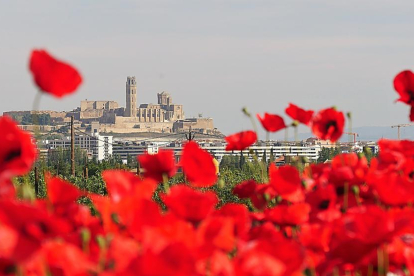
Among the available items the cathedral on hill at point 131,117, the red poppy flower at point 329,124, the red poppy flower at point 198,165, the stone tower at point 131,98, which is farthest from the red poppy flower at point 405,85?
the stone tower at point 131,98

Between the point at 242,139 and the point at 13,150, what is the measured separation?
2.95ft

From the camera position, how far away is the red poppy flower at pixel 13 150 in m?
1.14

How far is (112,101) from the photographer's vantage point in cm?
19775

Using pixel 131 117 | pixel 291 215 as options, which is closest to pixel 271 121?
pixel 291 215

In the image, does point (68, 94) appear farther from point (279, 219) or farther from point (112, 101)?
point (112, 101)

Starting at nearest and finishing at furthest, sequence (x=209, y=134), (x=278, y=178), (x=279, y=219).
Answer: (x=279, y=219)
(x=278, y=178)
(x=209, y=134)

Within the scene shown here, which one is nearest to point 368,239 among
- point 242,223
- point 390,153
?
point 242,223

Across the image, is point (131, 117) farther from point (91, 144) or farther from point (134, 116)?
point (91, 144)

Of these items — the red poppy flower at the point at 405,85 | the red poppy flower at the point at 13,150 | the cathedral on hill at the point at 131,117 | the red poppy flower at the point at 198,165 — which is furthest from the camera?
the cathedral on hill at the point at 131,117

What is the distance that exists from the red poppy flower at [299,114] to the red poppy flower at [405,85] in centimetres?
21

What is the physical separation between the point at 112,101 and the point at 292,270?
198m

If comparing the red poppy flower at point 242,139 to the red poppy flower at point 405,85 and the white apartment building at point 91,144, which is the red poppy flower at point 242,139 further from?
the white apartment building at point 91,144

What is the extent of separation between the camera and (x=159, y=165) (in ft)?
5.28

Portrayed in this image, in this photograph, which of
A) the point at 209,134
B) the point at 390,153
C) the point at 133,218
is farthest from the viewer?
the point at 209,134
